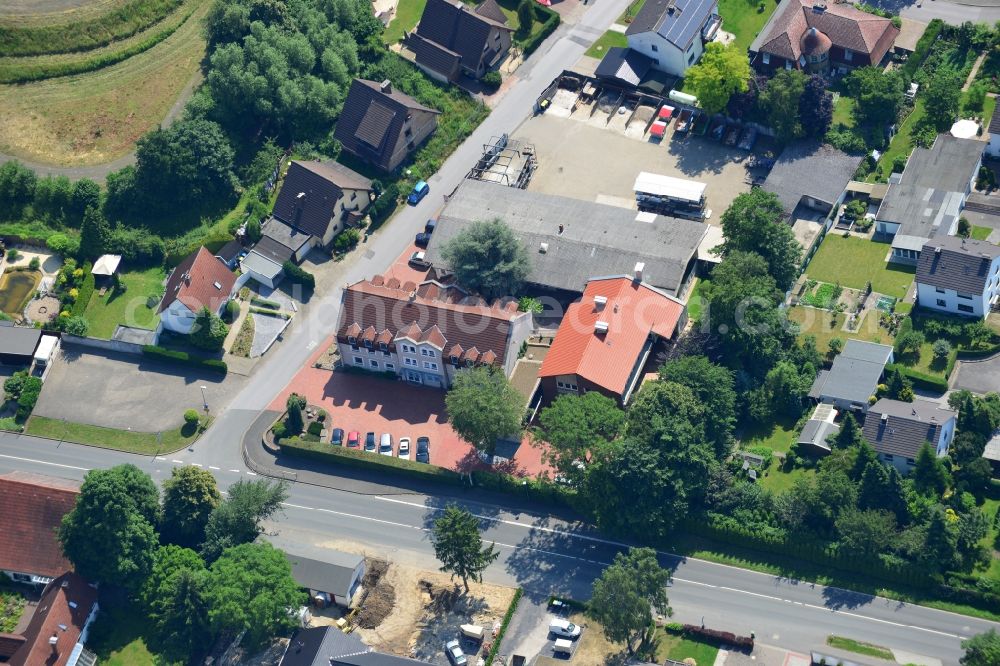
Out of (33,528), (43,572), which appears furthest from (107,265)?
(43,572)

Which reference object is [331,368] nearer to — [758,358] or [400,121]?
[400,121]

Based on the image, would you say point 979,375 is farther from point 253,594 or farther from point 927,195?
point 253,594

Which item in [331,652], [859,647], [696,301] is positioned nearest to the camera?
[859,647]

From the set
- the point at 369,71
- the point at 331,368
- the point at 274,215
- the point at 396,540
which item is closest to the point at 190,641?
the point at 396,540

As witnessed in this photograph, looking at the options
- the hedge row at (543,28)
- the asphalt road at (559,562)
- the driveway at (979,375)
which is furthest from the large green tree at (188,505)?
the driveway at (979,375)

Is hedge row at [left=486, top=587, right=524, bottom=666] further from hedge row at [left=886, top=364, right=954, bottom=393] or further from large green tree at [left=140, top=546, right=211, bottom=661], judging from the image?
hedge row at [left=886, top=364, right=954, bottom=393]

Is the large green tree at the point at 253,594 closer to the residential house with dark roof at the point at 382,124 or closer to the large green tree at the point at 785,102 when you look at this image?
the residential house with dark roof at the point at 382,124
